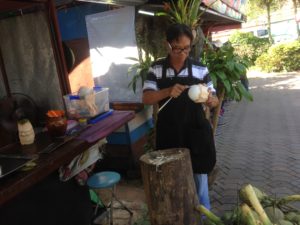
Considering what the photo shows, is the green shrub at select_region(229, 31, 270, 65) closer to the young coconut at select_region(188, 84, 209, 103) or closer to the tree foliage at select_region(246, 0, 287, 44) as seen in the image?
the tree foliage at select_region(246, 0, 287, 44)

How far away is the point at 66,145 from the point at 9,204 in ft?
2.41

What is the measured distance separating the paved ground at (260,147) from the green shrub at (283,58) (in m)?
5.30

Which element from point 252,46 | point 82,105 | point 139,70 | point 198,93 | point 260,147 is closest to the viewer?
point 198,93

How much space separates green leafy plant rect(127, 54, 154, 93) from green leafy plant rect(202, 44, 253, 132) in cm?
89

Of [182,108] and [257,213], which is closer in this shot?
[257,213]

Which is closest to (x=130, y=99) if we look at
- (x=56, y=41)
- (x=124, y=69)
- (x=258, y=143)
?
(x=124, y=69)

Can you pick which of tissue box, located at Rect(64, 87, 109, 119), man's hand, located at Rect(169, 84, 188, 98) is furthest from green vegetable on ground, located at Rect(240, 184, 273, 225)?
tissue box, located at Rect(64, 87, 109, 119)

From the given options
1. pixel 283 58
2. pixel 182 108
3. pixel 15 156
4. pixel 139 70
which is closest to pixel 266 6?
pixel 283 58

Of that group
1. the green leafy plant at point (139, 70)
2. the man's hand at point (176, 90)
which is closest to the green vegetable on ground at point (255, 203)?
the man's hand at point (176, 90)

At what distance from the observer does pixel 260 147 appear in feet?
21.0

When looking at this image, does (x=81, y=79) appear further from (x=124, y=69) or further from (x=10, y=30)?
(x=10, y=30)

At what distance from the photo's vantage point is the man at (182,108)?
10.1 feet

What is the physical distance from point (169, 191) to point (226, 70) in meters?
2.60

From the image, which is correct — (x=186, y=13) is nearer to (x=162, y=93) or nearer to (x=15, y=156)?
(x=162, y=93)
